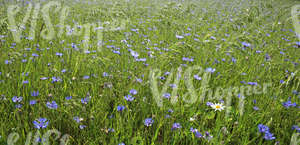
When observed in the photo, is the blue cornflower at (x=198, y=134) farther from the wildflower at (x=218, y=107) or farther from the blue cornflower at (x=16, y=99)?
the blue cornflower at (x=16, y=99)

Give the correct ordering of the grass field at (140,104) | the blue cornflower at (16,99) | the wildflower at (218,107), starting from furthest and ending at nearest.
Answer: the wildflower at (218,107) < the blue cornflower at (16,99) < the grass field at (140,104)

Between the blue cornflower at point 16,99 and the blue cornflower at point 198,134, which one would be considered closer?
the blue cornflower at point 198,134

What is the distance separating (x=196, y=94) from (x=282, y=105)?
2.49 feet

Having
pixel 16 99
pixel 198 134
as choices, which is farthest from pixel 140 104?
pixel 16 99

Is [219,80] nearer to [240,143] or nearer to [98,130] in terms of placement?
[240,143]

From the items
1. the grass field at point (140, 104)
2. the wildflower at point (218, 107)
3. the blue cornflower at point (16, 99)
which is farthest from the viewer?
the wildflower at point (218, 107)

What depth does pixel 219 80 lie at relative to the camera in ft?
7.60

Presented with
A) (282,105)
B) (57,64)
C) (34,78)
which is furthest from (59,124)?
(282,105)

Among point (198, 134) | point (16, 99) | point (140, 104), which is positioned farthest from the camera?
point (140, 104)

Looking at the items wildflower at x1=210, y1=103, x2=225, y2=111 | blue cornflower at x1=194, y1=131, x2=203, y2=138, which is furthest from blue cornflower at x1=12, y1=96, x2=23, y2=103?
wildflower at x1=210, y1=103, x2=225, y2=111

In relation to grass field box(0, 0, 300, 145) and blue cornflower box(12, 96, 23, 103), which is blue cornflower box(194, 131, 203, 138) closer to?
grass field box(0, 0, 300, 145)

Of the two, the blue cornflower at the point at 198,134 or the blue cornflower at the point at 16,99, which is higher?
the blue cornflower at the point at 16,99

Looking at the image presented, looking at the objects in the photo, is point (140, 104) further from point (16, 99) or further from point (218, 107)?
point (16, 99)

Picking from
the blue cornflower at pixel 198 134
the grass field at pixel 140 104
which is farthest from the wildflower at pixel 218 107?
the blue cornflower at pixel 198 134
